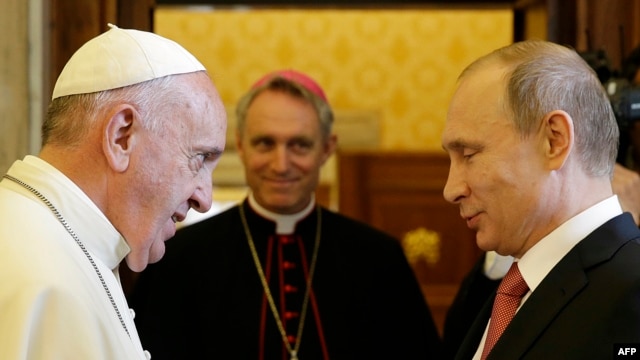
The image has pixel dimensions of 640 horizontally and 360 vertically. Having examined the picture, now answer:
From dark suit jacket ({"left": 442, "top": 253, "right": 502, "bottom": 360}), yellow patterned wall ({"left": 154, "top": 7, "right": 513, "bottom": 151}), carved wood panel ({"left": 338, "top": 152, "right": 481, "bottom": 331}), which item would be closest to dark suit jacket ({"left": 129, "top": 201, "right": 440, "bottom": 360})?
dark suit jacket ({"left": 442, "top": 253, "right": 502, "bottom": 360})

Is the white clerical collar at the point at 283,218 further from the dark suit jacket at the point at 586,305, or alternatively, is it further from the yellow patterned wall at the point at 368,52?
the yellow patterned wall at the point at 368,52

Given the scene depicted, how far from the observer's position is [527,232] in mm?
2305

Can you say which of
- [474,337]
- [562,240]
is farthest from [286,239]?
[562,240]

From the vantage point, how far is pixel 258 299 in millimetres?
3920

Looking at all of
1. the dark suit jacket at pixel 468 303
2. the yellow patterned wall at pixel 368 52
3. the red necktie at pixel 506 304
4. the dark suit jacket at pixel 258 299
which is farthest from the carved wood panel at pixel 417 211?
the red necktie at pixel 506 304

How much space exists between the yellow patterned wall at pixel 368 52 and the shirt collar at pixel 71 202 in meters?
7.16

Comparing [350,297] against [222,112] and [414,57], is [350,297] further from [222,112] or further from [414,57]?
[414,57]

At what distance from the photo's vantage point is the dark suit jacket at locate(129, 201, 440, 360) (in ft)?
12.4

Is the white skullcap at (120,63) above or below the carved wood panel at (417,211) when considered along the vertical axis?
above

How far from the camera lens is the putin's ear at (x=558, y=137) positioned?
2213mm

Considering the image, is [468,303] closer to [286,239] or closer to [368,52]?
[286,239]

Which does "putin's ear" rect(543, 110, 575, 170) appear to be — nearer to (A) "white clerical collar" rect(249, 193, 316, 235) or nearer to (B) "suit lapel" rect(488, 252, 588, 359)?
(B) "suit lapel" rect(488, 252, 588, 359)

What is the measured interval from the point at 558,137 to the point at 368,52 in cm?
705

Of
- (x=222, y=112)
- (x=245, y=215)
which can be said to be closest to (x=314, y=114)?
(x=245, y=215)
